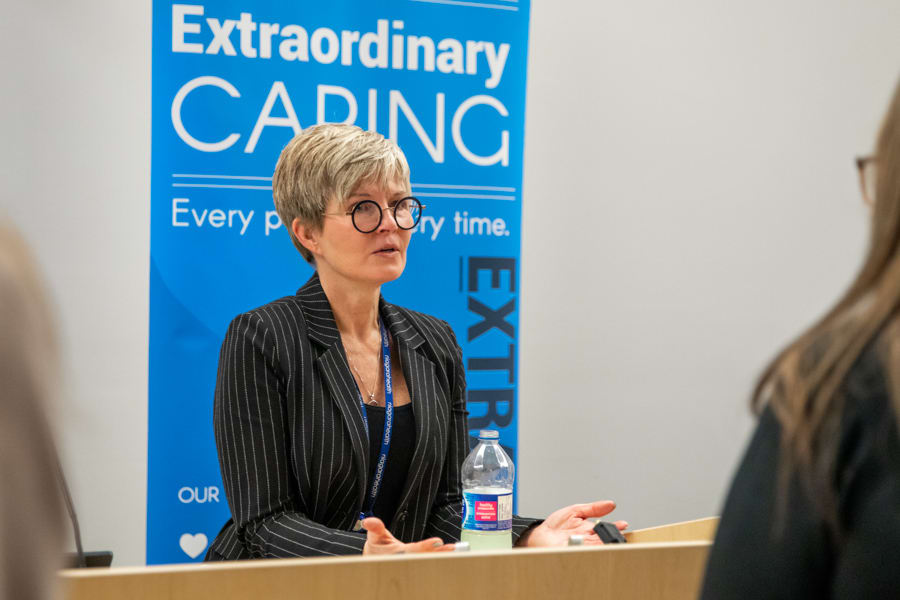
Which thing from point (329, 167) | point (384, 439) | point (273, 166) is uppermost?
point (273, 166)

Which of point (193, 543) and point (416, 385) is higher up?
point (416, 385)

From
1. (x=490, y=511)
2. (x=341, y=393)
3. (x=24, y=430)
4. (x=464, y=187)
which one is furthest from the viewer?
(x=464, y=187)

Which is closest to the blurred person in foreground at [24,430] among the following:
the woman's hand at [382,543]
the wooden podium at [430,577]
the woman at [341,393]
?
the wooden podium at [430,577]

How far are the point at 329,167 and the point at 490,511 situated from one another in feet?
3.08

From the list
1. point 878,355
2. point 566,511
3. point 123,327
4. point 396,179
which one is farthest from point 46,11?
point 878,355

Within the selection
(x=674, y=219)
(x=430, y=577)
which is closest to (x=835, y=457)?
(x=430, y=577)

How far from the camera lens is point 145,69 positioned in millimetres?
3027

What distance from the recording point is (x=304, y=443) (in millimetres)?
2049

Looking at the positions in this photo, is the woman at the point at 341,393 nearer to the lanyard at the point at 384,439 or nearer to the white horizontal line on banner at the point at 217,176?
the lanyard at the point at 384,439

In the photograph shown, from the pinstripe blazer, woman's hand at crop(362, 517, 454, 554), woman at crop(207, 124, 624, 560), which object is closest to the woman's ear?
woman at crop(207, 124, 624, 560)

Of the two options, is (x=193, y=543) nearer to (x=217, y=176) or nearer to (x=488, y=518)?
(x=217, y=176)

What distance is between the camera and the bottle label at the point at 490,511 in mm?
1814

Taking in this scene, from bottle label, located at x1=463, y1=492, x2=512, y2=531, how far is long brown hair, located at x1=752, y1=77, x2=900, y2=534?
1.17m

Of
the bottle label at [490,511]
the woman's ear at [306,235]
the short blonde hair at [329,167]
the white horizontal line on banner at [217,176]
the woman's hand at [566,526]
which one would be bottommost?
the woman's hand at [566,526]
